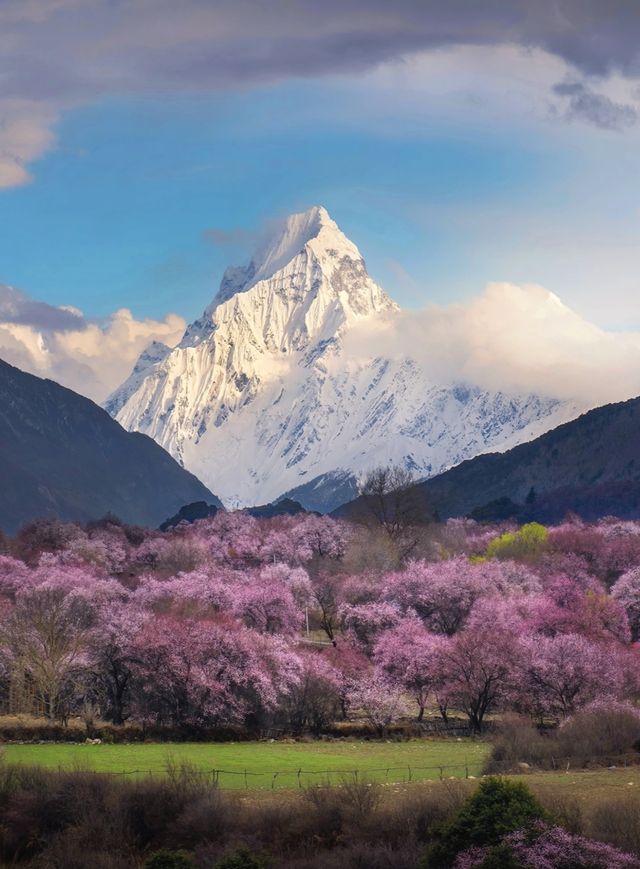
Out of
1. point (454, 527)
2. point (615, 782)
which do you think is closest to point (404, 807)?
point (615, 782)

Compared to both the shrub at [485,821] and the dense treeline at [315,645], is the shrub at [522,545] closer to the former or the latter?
the dense treeline at [315,645]

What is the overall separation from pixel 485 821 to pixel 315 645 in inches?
2130

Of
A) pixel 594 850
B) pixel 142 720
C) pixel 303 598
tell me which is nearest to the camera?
pixel 594 850

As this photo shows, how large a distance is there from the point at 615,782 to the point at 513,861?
1359 cm

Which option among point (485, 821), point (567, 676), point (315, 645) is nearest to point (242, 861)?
point (485, 821)

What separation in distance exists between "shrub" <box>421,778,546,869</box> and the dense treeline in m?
31.6

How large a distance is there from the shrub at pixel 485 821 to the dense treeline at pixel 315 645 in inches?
1244

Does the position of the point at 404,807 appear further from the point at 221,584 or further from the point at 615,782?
the point at 221,584

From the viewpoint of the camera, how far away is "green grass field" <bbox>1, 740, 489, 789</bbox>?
47166 millimetres

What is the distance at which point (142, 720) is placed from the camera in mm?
65938

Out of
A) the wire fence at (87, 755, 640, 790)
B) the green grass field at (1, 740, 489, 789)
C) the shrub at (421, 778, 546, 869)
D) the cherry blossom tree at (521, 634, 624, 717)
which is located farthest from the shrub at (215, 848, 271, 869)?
the cherry blossom tree at (521, 634, 624, 717)

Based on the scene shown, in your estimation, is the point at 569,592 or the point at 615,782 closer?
the point at 615,782

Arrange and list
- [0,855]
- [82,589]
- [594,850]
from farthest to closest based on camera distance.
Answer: [82,589], [0,855], [594,850]

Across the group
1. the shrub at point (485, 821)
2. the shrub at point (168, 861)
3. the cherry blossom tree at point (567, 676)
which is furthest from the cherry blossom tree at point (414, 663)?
the shrub at point (485, 821)
